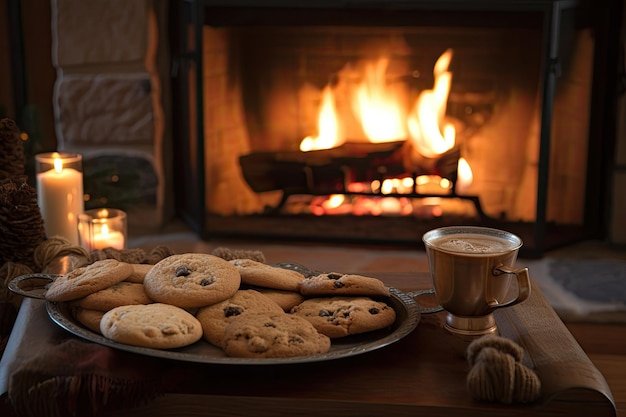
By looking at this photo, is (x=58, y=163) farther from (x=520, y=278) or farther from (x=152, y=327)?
(x=520, y=278)

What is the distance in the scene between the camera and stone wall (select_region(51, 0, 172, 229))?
2.34 metres

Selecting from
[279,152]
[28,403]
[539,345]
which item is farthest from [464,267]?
[279,152]

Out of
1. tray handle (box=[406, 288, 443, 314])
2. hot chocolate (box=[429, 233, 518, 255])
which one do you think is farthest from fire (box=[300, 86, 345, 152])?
hot chocolate (box=[429, 233, 518, 255])

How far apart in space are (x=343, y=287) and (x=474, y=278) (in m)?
0.16

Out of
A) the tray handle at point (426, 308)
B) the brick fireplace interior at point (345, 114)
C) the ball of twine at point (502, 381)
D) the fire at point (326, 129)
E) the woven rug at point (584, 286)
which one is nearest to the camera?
the ball of twine at point (502, 381)

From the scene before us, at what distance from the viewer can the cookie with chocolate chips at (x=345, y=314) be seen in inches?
39.2

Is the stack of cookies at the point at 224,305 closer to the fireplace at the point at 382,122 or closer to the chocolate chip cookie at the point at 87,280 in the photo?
the chocolate chip cookie at the point at 87,280

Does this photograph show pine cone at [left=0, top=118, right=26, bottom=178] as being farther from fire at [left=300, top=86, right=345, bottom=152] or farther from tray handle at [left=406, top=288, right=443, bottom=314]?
fire at [left=300, top=86, right=345, bottom=152]

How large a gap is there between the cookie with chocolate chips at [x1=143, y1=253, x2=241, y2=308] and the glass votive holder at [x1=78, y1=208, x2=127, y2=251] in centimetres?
59

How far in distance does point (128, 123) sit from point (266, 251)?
1.69 feet

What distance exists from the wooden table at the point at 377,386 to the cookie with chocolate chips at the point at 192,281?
0.10 m

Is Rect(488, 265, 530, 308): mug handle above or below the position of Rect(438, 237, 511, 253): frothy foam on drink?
below

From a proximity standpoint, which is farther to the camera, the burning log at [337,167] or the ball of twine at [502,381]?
the burning log at [337,167]

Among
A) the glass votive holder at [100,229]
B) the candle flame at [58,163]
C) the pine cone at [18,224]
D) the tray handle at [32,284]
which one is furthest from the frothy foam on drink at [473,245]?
the candle flame at [58,163]
